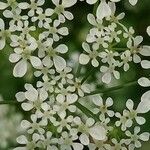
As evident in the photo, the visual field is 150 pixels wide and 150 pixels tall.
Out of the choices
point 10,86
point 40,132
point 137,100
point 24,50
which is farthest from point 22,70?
point 137,100

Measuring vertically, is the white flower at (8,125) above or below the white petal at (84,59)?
below

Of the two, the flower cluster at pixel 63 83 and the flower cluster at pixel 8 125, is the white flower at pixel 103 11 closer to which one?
the flower cluster at pixel 63 83

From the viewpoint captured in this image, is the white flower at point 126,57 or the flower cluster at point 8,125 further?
the flower cluster at point 8,125

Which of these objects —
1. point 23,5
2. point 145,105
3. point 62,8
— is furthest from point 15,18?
point 145,105

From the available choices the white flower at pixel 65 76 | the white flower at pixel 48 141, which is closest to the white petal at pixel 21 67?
the white flower at pixel 65 76

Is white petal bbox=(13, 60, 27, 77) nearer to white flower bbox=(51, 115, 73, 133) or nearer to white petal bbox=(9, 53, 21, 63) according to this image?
white petal bbox=(9, 53, 21, 63)

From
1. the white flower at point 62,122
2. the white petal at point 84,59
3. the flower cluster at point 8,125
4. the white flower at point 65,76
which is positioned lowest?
the flower cluster at point 8,125

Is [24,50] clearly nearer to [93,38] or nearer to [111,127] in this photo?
[93,38]

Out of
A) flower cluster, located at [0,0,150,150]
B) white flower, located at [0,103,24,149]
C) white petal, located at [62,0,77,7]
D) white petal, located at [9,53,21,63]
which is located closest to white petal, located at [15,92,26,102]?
flower cluster, located at [0,0,150,150]
